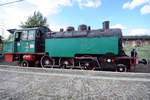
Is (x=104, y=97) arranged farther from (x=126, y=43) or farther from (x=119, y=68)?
(x=126, y=43)

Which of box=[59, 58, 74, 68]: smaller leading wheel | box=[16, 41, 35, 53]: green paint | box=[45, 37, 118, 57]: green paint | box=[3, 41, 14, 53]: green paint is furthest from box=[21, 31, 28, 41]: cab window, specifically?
box=[59, 58, 74, 68]: smaller leading wheel

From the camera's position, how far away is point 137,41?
40.7ft

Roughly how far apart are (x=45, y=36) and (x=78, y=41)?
3.10 m

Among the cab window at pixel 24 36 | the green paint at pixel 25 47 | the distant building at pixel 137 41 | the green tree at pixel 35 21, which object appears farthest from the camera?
the green tree at pixel 35 21

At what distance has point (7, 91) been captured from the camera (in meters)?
1.65

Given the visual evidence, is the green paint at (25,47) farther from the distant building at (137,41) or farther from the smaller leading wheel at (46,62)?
the distant building at (137,41)

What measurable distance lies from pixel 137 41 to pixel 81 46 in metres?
11.3

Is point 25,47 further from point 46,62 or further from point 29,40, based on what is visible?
point 46,62

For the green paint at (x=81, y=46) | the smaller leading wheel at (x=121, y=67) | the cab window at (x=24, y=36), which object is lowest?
the smaller leading wheel at (x=121, y=67)

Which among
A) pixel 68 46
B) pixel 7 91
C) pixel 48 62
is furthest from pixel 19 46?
pixel 7 91

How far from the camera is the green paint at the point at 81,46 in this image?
16.1 feet

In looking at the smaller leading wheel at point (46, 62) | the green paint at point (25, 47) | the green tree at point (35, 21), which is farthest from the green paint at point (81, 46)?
the green tree at point (35, 21)

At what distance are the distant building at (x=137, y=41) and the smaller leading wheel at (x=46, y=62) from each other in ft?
38.2

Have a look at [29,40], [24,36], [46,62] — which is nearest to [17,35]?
[24,36]
